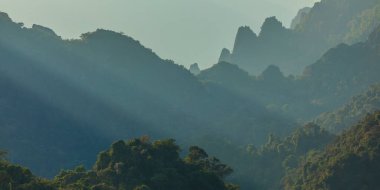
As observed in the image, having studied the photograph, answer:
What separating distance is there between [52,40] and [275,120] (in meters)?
41.0

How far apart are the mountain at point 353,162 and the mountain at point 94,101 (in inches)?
1495

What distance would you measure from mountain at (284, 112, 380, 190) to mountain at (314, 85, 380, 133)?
41715 mm

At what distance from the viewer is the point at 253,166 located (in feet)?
311

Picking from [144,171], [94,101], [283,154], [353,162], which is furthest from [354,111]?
[144,171]

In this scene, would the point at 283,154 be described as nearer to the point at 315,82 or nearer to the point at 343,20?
the point at 315,82

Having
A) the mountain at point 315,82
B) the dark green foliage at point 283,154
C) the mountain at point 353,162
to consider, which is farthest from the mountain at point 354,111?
the mountain at point 353,162

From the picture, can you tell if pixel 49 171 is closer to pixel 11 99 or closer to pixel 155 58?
pixel 11 99

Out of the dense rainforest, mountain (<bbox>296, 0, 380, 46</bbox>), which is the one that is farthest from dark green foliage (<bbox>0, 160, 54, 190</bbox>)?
mountain (<bbox>296, 0, 380, 46</bbox>)

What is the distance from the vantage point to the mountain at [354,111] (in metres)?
107

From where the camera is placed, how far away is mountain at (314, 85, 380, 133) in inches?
4200

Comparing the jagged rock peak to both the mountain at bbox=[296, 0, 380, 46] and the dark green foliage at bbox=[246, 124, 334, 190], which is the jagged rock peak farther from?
the mountain at bbox=[296, 0, 380, 46]

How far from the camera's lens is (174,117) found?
113375 mm

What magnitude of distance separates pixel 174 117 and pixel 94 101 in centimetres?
1531

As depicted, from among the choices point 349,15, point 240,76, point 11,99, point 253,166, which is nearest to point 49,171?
point 11,99
